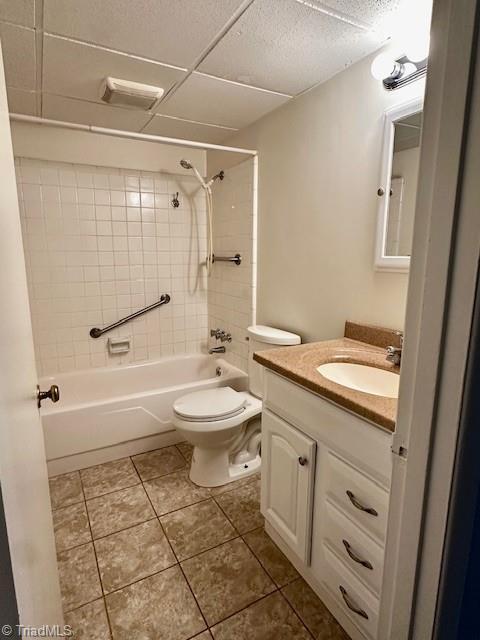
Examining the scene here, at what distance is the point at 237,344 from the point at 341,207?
4.37 ft

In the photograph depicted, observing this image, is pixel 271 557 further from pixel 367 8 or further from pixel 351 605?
pixel 367 8

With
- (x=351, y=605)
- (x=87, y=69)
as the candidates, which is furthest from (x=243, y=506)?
(x=87, y=69)

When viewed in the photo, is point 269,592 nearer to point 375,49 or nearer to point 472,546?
point 472,546

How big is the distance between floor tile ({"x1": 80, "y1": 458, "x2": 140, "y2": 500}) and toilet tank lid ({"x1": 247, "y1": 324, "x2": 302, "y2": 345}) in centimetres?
111

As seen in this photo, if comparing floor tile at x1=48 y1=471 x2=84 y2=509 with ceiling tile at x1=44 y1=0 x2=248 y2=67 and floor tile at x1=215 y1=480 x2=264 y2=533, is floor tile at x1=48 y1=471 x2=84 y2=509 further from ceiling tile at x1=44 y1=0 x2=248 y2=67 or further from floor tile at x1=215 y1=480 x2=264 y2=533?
ceiling tile at x1=44 y1=0 x2=248 y2=67

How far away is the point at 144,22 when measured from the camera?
125 cm

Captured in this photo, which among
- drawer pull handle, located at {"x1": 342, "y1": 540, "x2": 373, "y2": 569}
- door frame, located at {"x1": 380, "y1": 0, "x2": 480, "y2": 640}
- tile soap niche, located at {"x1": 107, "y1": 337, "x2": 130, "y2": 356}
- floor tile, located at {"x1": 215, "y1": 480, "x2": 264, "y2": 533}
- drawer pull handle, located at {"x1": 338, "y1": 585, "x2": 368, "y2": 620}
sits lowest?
floor tile, located at {"x1": 215, "y1": 480, "x2": 264, "y2": 533}

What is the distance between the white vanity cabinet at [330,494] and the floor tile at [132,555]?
0.51 metres

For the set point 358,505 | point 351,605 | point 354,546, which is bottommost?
point 351,605

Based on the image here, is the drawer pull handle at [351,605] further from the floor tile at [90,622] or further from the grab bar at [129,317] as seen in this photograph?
the grab bar at [129,317]

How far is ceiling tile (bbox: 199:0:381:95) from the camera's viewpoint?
1224mm

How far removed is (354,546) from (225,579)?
639 mm

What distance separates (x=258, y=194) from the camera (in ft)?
7.34

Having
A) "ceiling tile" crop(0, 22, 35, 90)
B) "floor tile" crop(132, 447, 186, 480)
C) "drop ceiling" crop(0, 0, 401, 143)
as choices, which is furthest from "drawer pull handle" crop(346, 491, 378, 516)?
"ceiling tile" crop(0, 22, 35, 90)
